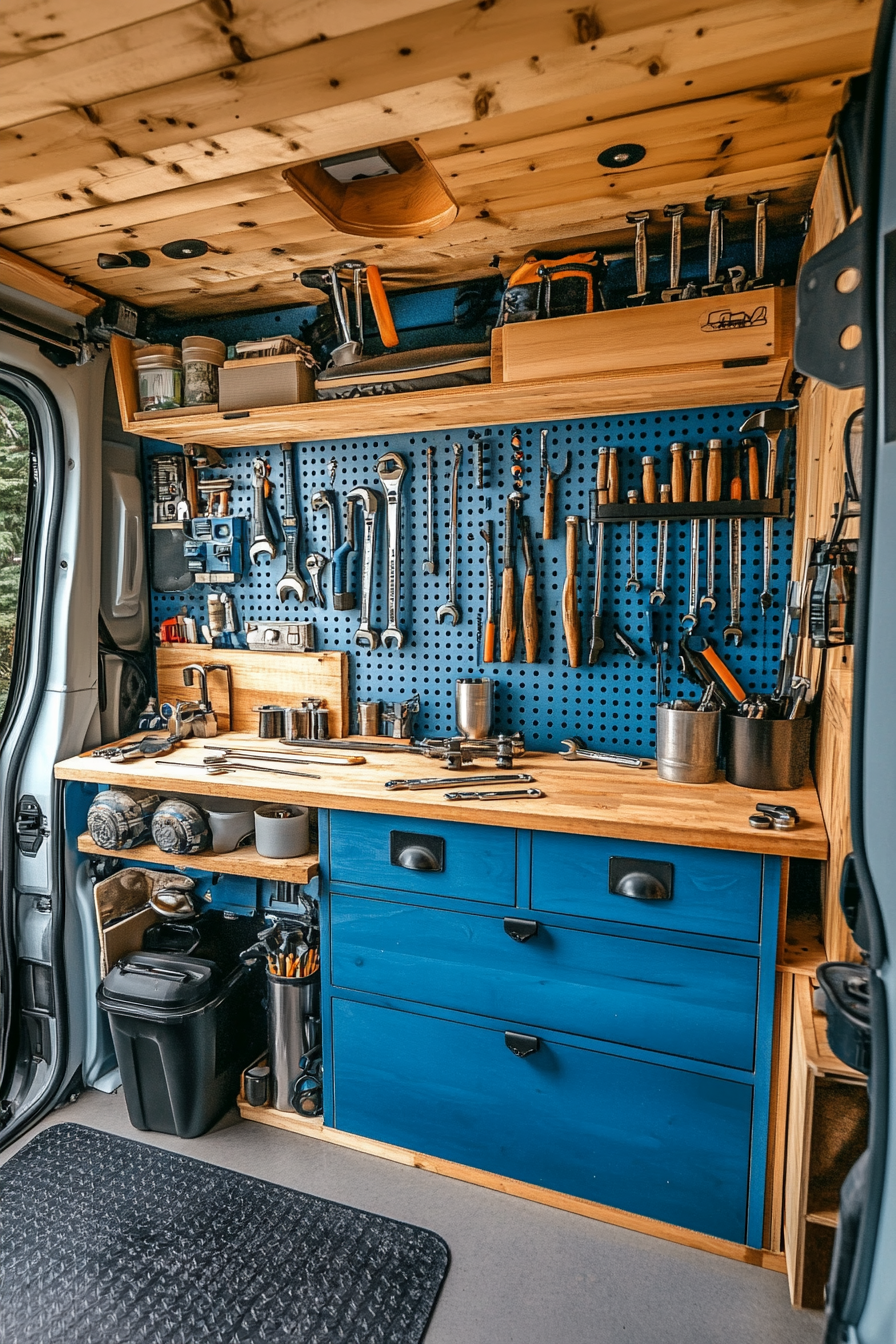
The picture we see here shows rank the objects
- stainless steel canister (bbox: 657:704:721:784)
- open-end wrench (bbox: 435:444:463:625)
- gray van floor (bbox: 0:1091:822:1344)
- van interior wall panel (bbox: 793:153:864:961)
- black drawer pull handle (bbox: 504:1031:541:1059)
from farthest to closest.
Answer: open-end wrench (bbox: 435:444:463:625), stainless steel canister (bbox: 657:704:721:784), black drawer pull handle (bbox: 504:1031:541:1059), gray van floor (bbox: 0:1091:822:1344), van interior wall panel (bbox: 793:153:864:961)

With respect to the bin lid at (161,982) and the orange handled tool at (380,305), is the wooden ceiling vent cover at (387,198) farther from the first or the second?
the bin lid at (161,982)

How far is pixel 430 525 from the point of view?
7.89 feet

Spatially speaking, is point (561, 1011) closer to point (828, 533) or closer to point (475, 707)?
point (475, 707)

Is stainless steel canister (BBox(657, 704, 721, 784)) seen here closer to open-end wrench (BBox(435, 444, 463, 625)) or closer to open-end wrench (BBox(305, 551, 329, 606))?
open-end wrench (BBox(435, 444, 463, 625))

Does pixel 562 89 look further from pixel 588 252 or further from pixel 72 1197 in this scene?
pixel 72 1197

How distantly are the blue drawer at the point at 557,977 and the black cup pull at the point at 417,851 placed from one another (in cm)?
13

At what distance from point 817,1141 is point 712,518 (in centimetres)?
145

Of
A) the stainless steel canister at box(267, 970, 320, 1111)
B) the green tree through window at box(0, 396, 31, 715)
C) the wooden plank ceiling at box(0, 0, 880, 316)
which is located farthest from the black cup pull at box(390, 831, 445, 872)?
the wooden plank ceiling at box(0, 0, 880, 316)

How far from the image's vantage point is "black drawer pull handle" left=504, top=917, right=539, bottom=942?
177 centimetres

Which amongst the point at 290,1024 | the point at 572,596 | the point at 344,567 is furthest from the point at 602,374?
the point at 290,1024

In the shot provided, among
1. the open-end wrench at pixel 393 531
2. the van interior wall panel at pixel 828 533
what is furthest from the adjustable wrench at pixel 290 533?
the van interior wall panel at pixel 828 533

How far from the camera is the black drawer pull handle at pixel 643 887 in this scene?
1647 millimetres

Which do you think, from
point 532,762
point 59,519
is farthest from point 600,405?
point 59,519

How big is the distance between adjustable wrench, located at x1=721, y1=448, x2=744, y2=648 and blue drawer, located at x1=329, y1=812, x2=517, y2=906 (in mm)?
883
